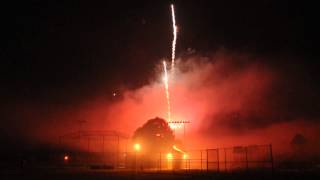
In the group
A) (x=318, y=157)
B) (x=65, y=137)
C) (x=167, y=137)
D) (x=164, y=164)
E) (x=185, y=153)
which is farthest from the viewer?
(x=65, y=137)

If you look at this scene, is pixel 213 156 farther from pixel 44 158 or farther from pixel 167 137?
pixel 44 158

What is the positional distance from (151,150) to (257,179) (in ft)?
190

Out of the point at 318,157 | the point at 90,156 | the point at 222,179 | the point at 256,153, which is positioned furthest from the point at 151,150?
the point at 222,179

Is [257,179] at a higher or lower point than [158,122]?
lower

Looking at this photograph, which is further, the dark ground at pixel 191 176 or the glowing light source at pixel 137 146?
the glowing light source at pixel 137 146

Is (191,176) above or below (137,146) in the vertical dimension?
below

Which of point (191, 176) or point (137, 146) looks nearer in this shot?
point (191, 176)

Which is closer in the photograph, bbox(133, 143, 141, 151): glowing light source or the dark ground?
the dark ground

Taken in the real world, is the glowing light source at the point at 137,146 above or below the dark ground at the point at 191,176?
above

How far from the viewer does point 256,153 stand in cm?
6600

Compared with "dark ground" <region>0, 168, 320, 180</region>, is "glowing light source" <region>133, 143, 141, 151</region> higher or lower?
higher

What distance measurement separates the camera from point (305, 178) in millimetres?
34562

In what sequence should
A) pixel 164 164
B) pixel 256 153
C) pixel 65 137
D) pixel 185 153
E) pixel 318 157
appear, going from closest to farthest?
pixel 256 153 → pixel 164 164 → pixel 185 153 → pixel 318 157 → pixel 65 137

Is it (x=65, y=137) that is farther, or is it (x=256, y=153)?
(x=65, y=137)
